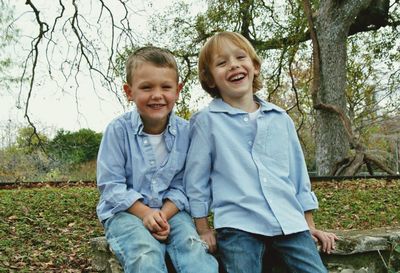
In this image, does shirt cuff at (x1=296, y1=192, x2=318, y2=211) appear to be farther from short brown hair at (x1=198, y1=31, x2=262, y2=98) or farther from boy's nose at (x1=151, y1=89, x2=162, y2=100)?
boy's nose at (x1=151, y1=89, x2=162, y2=100)

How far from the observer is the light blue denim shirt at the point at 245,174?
211 cm

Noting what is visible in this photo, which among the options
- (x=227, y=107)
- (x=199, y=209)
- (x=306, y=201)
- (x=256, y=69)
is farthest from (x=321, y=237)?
(x=256, y=69)

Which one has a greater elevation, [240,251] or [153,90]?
[153,90]

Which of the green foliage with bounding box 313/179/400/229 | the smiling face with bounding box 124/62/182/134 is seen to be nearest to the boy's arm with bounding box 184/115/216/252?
the smiling face with bounding box 124/62/182/134

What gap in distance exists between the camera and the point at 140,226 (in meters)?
2.04

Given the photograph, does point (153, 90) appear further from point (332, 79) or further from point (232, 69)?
point (332, 79)

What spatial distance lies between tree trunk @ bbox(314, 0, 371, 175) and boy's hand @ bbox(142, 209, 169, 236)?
678cm

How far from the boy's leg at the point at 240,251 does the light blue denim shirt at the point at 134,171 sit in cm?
25

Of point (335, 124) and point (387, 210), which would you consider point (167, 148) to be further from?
point (335, 124)

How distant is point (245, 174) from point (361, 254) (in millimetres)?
839

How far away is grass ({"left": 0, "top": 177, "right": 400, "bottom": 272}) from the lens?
3.75 m

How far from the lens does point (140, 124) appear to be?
2.24m

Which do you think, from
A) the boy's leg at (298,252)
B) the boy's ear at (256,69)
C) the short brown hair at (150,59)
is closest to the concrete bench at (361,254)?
the boy's leg at (298,252)

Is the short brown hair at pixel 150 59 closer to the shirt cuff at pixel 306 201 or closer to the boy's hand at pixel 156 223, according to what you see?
the boy's hand at pixel 156 223
